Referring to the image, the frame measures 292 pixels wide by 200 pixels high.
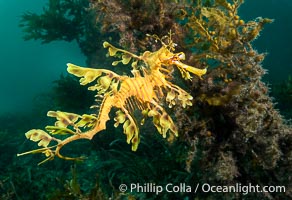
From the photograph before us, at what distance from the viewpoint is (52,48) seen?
44250 mm

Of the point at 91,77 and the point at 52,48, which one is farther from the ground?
the point at 52,48

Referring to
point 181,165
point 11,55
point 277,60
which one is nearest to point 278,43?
point 277,60

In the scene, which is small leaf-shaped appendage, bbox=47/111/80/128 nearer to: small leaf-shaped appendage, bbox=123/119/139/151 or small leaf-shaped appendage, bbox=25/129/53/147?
small leaf-shaped appendage, bbox=25/129/53/147

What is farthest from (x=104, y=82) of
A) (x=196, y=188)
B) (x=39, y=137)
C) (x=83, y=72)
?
(x=196, y=188)

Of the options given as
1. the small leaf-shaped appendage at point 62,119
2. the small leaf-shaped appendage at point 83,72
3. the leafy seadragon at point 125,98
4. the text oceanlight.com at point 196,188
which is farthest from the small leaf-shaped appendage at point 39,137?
the text oceanlight.com at point 196,188

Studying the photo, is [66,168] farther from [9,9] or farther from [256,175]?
[9,9]

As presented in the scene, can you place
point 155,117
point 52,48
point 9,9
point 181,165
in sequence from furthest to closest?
point 9,9
point 52,48
point 181,165
point 155,117

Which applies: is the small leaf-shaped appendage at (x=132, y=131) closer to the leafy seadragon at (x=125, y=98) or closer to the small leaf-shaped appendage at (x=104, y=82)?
the leafy seadragon at (x=125, y=98)

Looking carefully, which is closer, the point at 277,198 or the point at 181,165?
the point at 277,198

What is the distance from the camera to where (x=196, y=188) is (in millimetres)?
3621

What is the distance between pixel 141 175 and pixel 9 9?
Result: 6263cm

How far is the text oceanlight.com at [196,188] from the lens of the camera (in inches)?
121

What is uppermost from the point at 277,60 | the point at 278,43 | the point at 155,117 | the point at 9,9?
the point at 9,9

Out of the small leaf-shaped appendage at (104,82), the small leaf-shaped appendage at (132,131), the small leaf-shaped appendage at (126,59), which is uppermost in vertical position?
the small leaf-shaped appendage at (126,59)
